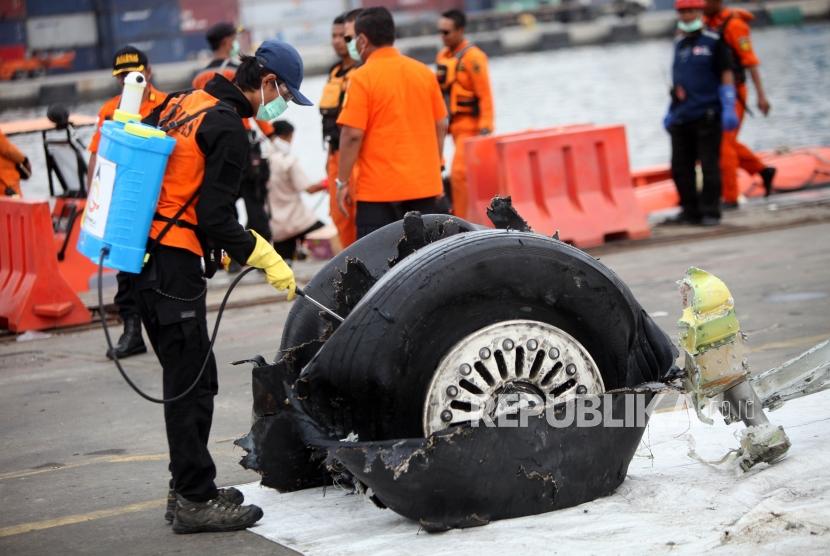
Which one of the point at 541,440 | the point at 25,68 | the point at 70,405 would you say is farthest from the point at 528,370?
the point at 25,68

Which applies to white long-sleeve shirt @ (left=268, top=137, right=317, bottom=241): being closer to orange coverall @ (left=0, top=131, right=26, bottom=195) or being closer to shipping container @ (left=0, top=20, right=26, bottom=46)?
orange coverall @ (left=0, top=131, right=26, bottom=195)

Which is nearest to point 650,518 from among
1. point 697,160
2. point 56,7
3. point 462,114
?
point 462,114

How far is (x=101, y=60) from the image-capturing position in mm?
86438

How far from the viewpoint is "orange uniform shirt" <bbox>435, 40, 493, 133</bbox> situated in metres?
11.4

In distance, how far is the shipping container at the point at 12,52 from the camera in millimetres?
84338

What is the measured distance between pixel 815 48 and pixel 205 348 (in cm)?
5598

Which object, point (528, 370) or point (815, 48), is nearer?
point (528, 370)

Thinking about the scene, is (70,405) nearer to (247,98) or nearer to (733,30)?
(247,98)

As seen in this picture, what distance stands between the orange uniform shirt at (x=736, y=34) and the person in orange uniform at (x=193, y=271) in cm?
899

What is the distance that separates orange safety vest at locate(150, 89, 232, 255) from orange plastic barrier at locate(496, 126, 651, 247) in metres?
6.80

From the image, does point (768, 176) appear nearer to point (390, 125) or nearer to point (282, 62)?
point (390, 125)

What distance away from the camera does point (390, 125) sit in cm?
829

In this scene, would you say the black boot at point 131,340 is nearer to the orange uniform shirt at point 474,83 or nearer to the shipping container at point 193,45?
the orange uniform shirt at point 474,83

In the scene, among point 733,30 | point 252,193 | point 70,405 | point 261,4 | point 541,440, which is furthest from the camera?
point 261,4
